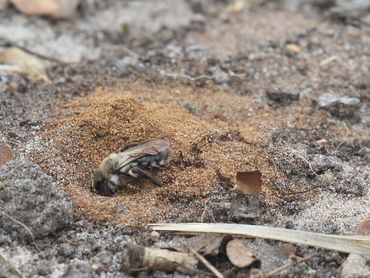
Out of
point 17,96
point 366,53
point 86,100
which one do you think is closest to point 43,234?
point 86,100

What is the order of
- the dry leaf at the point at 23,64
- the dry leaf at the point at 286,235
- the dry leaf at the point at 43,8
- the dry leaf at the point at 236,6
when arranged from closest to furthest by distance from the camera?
the dry leaf at the point at 286,235 → the dry leaf at the point at 23,64 → the dry leaf at the point at 43,8 → the dry leaf at the point at 236,6

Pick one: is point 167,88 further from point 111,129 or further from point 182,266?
point 182,266

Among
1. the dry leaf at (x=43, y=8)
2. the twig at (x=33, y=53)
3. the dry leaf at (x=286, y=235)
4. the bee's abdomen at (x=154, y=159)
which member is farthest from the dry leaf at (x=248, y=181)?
the dry leaf at (x=43, y=8)

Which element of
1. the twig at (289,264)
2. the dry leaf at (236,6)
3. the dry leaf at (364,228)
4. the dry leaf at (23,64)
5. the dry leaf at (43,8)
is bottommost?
the twig at (289,264)

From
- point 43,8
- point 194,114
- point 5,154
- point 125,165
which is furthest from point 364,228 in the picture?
point 43,8

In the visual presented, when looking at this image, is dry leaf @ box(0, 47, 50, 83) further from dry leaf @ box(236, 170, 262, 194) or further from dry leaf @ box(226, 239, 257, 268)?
dry leaf @ box(226, 239, 257, 268)

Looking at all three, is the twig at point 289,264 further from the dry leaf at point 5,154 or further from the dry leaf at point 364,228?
the dry leaf at point 5,154

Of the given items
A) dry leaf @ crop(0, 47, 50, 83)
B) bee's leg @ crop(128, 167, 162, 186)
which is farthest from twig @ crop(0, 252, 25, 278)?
dry leaf @ crop(0, 47, 50, 83)
